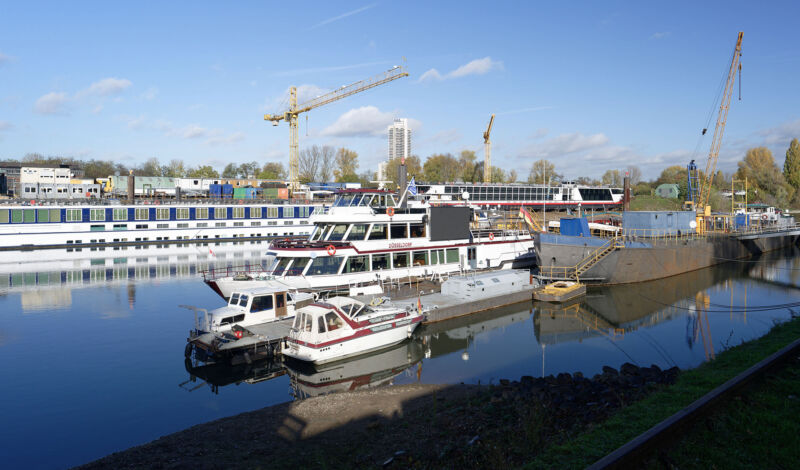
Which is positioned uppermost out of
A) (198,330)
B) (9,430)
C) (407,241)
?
(407,241)

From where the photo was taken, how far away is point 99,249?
58.7 meters

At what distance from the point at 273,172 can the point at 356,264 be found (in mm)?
132655

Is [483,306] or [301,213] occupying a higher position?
[301,213]

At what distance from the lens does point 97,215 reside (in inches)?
2438

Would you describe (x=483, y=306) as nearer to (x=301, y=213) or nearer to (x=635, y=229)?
(x=635, y=229)

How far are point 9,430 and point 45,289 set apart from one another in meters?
25.7

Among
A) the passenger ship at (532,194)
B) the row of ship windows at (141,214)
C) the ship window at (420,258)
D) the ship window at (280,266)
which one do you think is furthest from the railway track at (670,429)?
the passenger ship at (532,194)

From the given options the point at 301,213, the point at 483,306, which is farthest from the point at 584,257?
the point at 301,213

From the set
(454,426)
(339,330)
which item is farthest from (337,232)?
(454,426)

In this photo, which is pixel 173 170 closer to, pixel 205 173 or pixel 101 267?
pixel 205 173

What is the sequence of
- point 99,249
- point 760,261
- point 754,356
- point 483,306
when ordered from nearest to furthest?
point 754,356 < point 483,306 < point 760,261 < point 99,249

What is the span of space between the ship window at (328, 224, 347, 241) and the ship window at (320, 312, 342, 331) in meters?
8.91

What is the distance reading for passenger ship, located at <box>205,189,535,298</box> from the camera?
24781 millimetres

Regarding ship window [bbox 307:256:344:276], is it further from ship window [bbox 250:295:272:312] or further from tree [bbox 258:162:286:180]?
tree [bbox 258:162:286:180]
